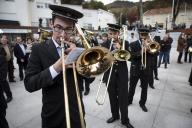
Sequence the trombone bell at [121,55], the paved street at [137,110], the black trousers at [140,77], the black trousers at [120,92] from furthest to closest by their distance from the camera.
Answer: the black trousers at [140,77]
the paved street at [137,110]
the black trousers at [120,92]
the trombone bell at [121,55]

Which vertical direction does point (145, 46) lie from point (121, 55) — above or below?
above

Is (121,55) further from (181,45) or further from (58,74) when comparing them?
(181,45)

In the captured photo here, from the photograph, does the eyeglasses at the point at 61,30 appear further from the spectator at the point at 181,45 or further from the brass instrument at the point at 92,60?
the spectator at the point at 181,45

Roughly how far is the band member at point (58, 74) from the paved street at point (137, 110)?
8.08 feet

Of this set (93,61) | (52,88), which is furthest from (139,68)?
(52,88)

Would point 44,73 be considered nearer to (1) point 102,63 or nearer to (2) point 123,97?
(1) point 102,63

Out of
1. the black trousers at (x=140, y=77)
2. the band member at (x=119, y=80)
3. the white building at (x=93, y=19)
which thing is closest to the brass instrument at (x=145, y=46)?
the black trousers at (x=140, y=77)

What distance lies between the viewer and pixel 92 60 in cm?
218

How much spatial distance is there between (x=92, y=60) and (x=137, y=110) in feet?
11.6

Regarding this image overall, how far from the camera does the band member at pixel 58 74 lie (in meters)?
2.03

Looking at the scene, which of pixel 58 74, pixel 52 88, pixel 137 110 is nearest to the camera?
pixel 58 74

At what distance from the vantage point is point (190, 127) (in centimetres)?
446

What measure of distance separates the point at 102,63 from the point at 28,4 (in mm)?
30247

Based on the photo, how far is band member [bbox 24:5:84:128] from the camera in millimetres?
2029
